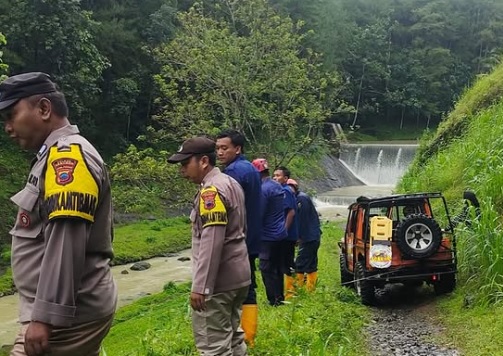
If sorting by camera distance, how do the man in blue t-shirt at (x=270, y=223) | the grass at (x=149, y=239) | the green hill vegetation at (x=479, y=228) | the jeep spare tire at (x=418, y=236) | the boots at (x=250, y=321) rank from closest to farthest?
the boots at (x=250, y=321) < the green hill vegetation at (x=479, y=228) < the man in blue t-shirt at (x=270, y=223) < the jeep spare tire at (x=418, y=236) < the grass at (x=149, y=239)

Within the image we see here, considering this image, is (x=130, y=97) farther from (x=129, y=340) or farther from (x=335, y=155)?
(x=129, y=340)

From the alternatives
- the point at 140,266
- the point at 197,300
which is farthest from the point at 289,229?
the point at 140,266

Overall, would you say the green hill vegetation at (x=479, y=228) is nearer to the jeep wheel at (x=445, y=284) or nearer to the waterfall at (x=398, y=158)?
the jeep wheel at (x=445, y=284)

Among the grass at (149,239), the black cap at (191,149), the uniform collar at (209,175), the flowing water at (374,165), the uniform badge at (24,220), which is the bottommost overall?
the grass at (149,239)

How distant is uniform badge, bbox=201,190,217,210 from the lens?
4.01m

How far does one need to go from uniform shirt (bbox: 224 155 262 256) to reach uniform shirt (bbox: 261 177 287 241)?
136 cm

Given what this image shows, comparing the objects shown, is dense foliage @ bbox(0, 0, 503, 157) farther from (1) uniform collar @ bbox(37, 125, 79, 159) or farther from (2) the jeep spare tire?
(1) uniform collar @ bbox(37, 125, 79, 159)

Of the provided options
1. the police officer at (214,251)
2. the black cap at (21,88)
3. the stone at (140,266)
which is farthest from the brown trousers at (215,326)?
the stone at (140,266)

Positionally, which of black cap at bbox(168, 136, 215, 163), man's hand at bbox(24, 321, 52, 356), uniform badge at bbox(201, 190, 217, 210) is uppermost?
black cap at bbox(168, 136, 215, 163)

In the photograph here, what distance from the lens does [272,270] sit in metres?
6.88

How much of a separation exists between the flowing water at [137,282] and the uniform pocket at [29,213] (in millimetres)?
9689

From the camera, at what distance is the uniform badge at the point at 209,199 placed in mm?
4008

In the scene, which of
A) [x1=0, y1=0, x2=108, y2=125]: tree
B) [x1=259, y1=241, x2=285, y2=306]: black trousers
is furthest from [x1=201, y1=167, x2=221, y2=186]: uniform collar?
[x1=0, y1=0, x2=108, y2=125]: tree

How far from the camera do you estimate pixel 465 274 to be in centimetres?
796
